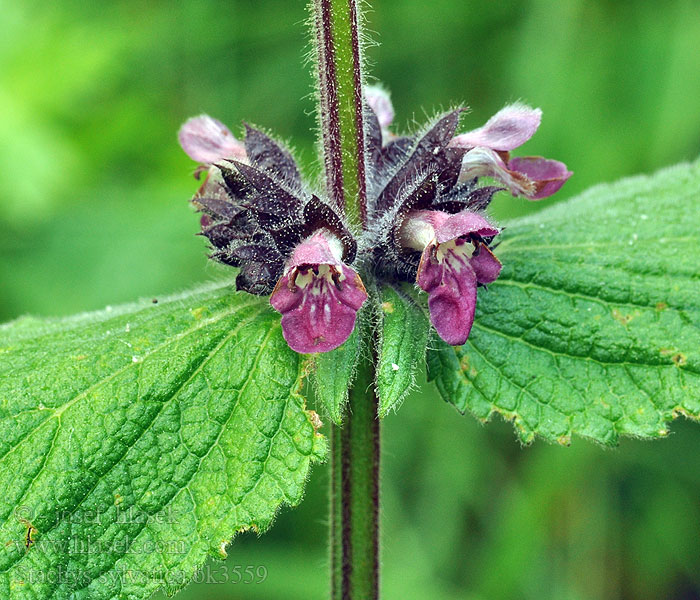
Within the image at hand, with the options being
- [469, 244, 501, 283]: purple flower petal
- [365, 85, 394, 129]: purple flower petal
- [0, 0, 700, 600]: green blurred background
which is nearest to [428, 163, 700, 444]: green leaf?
[469, 244, 501, 283]: purple flower petal

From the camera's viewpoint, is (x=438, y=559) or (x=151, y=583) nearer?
(x=151, y=583)

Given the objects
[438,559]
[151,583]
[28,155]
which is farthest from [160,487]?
[28,155]

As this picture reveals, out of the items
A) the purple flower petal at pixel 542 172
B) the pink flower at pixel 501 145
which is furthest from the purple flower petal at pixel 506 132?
the purple flower petal at pixel 542 172

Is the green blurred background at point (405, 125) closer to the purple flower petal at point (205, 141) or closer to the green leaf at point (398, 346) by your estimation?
the purple flower petal at point (205, 141)

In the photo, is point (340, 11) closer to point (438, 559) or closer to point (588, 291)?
point (588, 291)

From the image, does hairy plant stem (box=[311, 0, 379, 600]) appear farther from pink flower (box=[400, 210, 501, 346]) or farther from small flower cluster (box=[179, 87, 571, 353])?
pink flower (box=[400, 210, 501, 346])

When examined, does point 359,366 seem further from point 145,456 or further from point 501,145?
point 501,145
